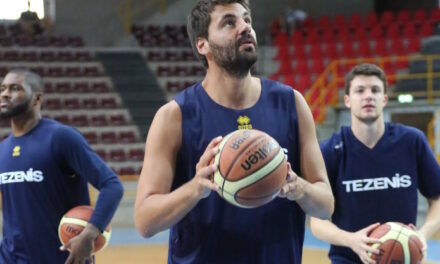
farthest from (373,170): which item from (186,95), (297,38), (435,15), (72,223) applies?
(297,38)

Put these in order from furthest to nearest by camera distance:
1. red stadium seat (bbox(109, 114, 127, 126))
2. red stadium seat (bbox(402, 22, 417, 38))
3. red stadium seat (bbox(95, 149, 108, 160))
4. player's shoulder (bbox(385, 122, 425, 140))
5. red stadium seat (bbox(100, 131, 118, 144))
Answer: red stadium seat (bbox(402, 22, 417, 38)) → red stadium seat (bbox(109, 114, 127, 126)) → red stadium seat (bbox(100, 131, 118, 144)) → red stadium seat (bbox(95, 149, 108, 160)) → player's shoulder (bbox(385, 122, 425, 140))

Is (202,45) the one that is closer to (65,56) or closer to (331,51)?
(331,51)

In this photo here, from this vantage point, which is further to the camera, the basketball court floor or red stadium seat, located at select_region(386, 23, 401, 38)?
red stadium seat, located at select_region(386, 23, 401, 38)

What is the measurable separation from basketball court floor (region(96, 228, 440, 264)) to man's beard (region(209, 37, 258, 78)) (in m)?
7.43

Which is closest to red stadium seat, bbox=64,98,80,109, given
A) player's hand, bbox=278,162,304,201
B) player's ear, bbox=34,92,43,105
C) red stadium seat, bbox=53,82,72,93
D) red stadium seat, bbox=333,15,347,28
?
red stadium seat, bbox=53,82,72,93

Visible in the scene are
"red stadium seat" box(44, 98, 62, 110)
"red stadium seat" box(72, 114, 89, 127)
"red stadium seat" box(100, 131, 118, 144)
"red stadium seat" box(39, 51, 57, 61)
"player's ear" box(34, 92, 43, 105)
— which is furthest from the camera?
"red stadium seat" box(39, 51, 57, 61)

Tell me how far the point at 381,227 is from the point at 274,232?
49.3 inches

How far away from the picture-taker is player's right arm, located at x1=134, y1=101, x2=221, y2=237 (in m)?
3.05

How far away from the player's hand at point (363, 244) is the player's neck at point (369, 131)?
2.57ft

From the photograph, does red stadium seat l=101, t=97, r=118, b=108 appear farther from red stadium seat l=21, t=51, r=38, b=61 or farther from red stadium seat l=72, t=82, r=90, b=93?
red stadium seat l=21, t=51, r=38, b=61

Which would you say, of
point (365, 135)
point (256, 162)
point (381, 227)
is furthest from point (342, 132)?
point (256, 162)

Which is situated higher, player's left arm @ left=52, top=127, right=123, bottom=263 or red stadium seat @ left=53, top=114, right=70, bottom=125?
red stadium seat @ left=53, top=114, right=70, bottom=125

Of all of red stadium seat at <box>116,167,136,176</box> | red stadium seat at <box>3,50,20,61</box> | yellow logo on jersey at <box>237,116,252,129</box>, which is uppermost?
red stadium seat at <box>3,50,20,61</box>

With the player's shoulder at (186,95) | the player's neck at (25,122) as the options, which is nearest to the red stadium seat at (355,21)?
the player's neck at (25,122)
